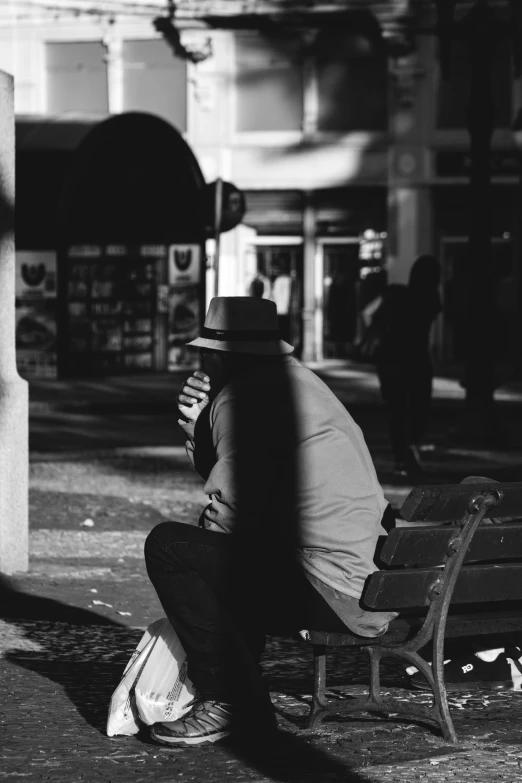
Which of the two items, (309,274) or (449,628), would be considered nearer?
(449,628)

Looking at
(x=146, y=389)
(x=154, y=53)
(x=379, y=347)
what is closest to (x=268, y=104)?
(x=154, y=53)

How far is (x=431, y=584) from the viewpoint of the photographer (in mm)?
4750

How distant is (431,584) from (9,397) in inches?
138

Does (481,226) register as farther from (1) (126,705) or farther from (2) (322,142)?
(2) (322,142)

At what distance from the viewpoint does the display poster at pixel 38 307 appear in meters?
24.2

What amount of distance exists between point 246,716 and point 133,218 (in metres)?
21.3

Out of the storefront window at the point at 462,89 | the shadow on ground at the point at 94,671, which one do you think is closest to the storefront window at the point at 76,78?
the storefront window at the point at 462,89

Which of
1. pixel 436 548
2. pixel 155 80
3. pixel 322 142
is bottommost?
pixel 436 548

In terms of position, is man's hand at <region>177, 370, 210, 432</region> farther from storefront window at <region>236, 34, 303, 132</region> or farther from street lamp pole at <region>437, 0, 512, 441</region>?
storefront window at <region>236, 34, 303, 132</region>

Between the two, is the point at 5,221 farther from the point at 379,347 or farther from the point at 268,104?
the point at 268,104

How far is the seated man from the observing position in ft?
15.3

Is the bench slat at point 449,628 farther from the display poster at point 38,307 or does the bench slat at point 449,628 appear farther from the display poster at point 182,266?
the display poster at point 182,266

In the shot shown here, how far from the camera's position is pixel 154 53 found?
29.6m

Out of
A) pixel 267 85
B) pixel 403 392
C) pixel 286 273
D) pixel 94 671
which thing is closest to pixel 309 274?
pixel 286 273
